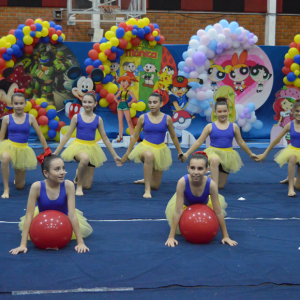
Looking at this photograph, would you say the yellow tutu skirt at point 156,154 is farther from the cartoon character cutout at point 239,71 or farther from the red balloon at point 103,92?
the cartoon character cutout at point 239,71

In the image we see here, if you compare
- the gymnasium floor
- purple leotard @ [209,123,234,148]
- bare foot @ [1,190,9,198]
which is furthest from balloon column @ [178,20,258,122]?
bare foot @ [1,190,9,198]

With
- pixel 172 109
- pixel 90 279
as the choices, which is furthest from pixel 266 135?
pixel 90 279

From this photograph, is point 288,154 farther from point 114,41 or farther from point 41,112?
point 41,112

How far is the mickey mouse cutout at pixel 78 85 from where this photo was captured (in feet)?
30.1

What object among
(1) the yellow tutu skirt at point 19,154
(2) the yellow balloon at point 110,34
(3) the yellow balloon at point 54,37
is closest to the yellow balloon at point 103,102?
(2) the yellow balloon at point 110,34

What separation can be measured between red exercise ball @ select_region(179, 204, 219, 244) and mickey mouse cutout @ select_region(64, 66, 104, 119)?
6.33 meters

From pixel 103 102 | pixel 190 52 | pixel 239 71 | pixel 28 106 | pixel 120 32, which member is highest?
pixel 120 32

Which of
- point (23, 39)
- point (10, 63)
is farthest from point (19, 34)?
point (10, 63)

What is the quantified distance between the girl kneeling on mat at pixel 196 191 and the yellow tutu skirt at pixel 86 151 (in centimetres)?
206

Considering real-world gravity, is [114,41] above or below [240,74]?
above

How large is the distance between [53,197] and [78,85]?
20.8ft

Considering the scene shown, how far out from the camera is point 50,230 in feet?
10.2

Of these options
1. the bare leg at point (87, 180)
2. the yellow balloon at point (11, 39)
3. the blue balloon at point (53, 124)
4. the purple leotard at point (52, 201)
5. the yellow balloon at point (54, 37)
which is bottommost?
the bare leg at point (87, 180)

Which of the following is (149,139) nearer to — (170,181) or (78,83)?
(170,181)
